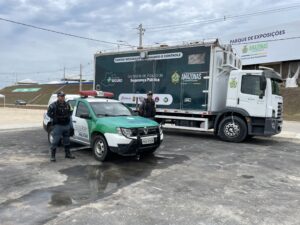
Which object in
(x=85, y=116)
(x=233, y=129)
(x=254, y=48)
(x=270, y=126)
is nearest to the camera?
(x=85, y=116)

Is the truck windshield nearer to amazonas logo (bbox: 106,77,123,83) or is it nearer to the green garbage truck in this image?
the green garbage truck

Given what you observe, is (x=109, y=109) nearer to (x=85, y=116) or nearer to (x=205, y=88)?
(x=85, y=116)

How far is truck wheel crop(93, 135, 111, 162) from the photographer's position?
838 centimetres

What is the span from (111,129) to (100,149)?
2.47 ft

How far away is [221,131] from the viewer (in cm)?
1288

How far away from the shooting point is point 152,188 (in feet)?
20.5

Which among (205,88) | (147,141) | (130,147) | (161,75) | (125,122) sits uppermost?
(161,75)

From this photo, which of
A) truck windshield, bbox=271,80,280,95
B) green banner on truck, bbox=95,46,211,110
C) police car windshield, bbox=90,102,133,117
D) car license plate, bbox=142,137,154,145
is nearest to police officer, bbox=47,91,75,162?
police car windshield, bbox=90,102,133,117

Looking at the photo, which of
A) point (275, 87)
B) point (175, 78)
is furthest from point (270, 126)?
point (175, 78)

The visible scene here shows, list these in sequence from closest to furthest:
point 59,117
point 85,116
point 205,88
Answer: point 59,117 < point 85,116 < point 205,88

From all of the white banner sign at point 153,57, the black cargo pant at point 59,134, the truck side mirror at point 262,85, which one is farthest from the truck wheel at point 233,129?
the black cargo pant at point 59,134

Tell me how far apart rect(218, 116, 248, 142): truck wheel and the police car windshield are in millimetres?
4523

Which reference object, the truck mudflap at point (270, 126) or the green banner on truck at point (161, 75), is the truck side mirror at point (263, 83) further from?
the green banner on truck at point (161, 75)

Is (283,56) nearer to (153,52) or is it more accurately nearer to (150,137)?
(153,52)
